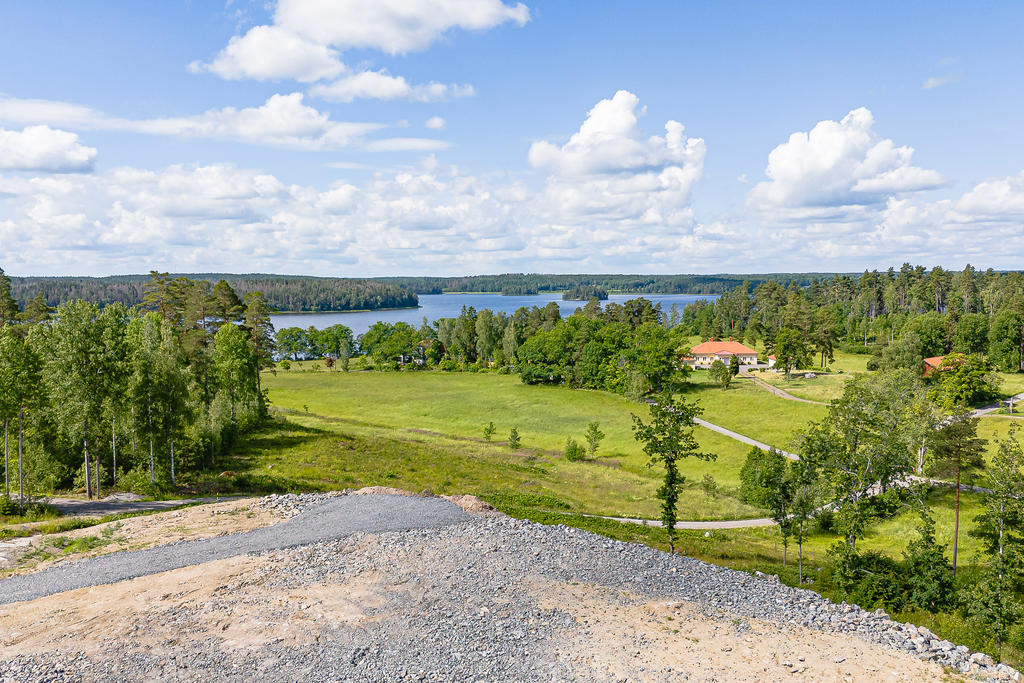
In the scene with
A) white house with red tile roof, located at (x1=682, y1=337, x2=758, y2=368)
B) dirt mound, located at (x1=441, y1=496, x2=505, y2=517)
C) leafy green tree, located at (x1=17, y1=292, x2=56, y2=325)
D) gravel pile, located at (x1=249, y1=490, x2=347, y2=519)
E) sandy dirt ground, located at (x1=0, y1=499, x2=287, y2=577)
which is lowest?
white house with red tile roof, located at (x1=682, y1=337, x2=758, y2=368)

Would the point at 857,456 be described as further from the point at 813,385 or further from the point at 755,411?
the point at 813,385

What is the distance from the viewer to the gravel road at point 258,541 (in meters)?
19.0

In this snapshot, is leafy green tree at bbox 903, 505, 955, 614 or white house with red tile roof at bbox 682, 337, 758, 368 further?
white house with red tile roof at bbox 682, 337, 758, 368

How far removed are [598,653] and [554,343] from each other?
84059 mm

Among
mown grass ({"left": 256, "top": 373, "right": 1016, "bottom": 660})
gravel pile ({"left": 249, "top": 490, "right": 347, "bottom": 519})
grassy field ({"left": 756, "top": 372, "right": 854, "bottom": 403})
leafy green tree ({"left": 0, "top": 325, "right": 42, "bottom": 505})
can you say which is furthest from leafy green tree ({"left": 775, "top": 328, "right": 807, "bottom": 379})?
leafy green tree ({"left": 0, "top": 325, "right": 42, "bottom": 505})

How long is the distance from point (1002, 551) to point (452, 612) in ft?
64.8

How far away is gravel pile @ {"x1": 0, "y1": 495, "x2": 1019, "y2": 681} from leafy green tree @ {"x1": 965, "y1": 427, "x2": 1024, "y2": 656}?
11.6ft

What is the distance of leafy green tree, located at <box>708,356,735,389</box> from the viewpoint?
89062 millimetres

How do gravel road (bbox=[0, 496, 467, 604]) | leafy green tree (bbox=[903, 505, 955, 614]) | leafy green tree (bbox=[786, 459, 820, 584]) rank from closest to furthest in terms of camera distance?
gravel road (bbox=[0, 496, 467, 604]) < leafy green tree (bbox=[903, 505, 955, 614]) < leafy green tree (bbox=[786, 459, 820, 584])

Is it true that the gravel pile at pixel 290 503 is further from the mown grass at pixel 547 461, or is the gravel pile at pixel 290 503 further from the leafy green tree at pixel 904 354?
the leafy green tree at pixel 904 354

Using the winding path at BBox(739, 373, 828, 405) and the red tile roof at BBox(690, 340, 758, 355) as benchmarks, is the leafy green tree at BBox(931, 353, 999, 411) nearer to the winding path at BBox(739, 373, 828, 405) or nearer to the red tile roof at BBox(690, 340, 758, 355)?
the winding path at BBox(739, 373, 828, 405)

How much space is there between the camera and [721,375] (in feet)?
299

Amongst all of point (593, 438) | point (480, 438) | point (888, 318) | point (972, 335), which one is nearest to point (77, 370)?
point (593, 438)

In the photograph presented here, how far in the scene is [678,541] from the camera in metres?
28.2
